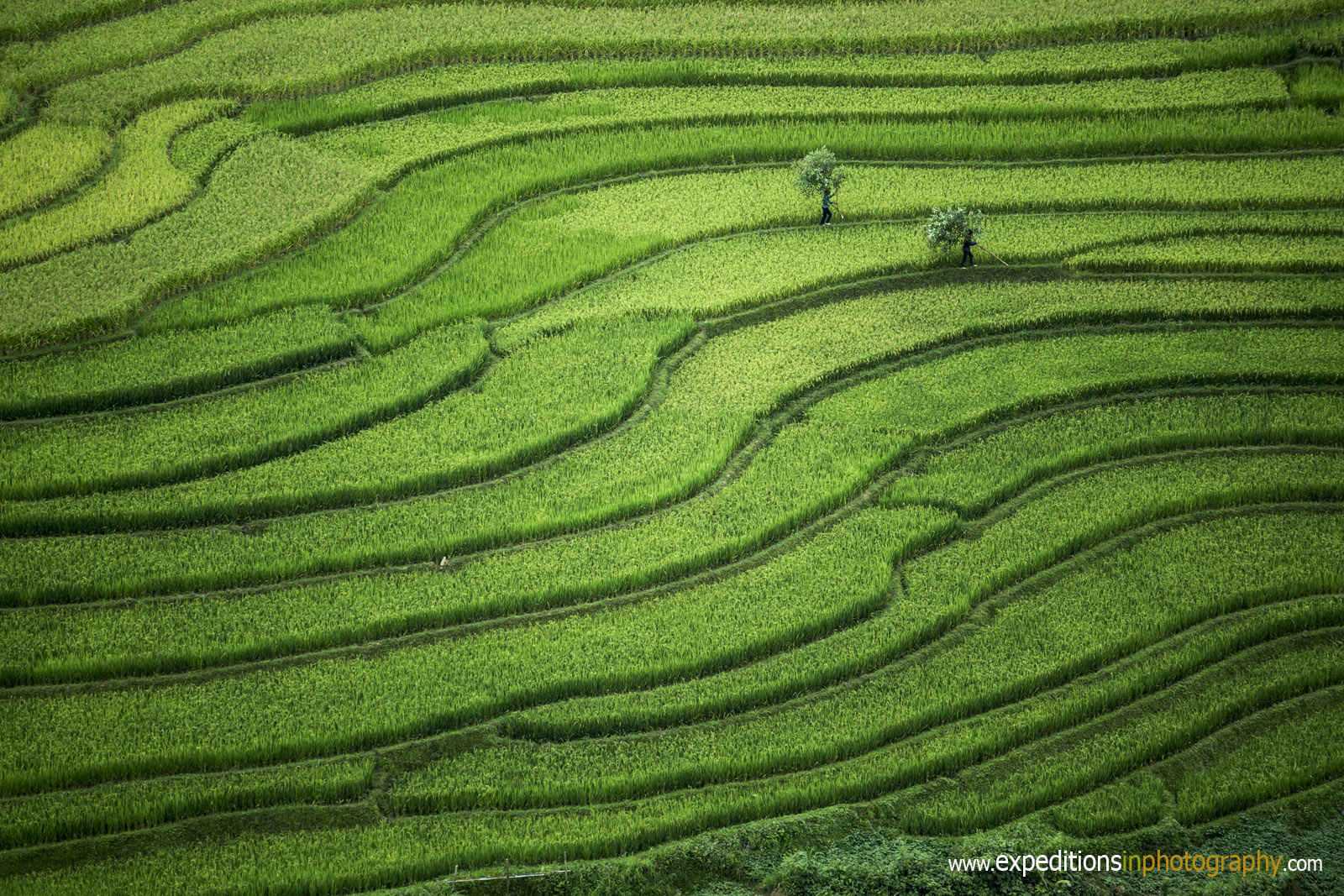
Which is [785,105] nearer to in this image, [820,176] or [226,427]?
[820,176]

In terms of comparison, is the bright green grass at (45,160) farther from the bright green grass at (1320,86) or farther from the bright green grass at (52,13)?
the bright green grass at (1320,86)

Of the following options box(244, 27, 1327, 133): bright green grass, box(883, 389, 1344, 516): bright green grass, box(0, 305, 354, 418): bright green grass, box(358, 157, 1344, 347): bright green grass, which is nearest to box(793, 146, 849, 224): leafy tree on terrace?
box(358, 157, 1344, 347): bright green grass

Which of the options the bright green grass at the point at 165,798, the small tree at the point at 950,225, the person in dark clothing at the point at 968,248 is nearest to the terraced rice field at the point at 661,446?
the bright green grass at the point at 165,798

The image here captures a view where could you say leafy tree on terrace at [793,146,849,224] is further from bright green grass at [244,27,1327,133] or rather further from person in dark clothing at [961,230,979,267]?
bright green grass at [244,27,1327,133]

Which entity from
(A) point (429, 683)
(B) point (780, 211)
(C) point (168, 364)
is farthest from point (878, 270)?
(A) point (429, 683)

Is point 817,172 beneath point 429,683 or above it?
above

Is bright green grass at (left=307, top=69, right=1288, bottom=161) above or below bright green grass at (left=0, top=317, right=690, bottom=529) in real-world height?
above
